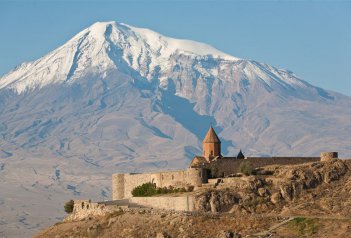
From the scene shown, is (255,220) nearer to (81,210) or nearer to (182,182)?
(182,182)

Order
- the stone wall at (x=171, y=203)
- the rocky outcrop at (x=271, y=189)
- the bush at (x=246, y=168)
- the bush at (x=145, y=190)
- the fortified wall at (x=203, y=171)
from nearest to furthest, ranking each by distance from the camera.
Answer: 1. the rocky outcrop at (x=271, y=189)
2. the stone wall at (x=171, y=203)
3. the bush at (x=246, y=168)
4. the fortified wall at (x=203, y=171)
5. the bush at (x=145, y=190)

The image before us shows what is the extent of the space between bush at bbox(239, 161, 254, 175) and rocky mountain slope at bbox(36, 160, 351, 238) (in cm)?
132

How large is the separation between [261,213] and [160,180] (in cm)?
1699

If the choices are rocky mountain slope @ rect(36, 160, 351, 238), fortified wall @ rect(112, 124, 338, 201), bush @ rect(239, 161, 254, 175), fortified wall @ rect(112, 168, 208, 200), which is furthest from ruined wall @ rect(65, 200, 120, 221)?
bush @ rect(239, 161, 254, 175)

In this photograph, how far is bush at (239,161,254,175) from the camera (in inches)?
3696

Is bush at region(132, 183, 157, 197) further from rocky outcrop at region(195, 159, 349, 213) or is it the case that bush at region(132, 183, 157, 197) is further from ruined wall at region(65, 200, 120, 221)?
rocky outcrop at region(195, 159, 349, 213)

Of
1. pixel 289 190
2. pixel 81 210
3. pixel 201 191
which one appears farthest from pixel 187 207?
pixel 81 210

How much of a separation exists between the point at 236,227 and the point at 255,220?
5.42 feet

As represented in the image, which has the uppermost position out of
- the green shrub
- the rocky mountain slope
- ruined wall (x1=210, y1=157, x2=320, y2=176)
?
ruined wall (x1=210, y1=157, x2=320, y2=176)

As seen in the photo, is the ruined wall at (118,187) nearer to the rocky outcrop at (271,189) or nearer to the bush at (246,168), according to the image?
the bush at (246,168)

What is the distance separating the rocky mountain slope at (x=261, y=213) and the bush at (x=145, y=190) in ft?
20.9

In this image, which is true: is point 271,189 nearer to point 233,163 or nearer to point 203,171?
point 203,171

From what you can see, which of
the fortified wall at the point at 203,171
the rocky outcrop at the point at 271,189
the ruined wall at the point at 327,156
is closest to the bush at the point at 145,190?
the fortified wall at the point at 203,171

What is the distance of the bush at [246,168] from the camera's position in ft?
308
